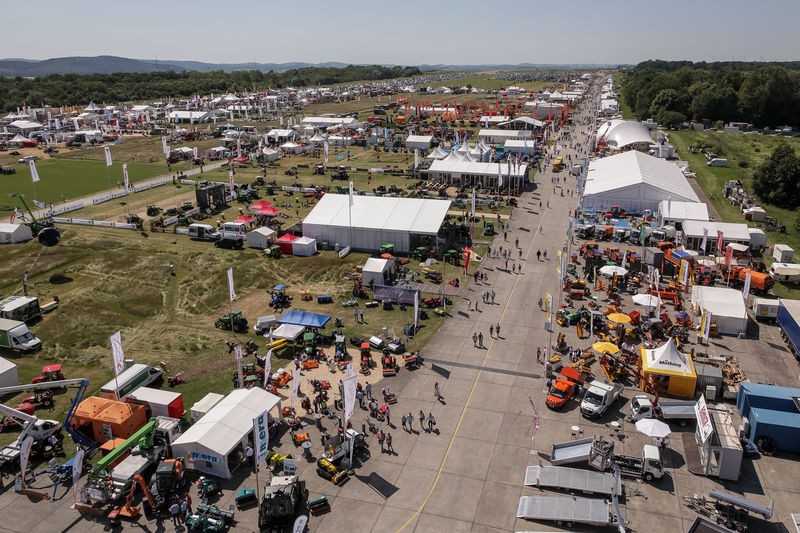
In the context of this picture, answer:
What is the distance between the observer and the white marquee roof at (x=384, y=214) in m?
47.7

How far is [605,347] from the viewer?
3023 centimetres

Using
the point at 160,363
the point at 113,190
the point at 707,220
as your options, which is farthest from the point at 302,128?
the point at 160,363

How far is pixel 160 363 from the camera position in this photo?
31.2 m

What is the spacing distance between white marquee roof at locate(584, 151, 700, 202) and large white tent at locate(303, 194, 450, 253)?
20.7 m

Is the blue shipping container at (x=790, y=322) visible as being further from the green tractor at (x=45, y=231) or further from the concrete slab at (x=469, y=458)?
the green tractor at (x=45, y=231)

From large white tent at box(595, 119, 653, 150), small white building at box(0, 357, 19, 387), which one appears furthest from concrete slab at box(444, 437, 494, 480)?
large white tent at box(595, 119, 653, 150)

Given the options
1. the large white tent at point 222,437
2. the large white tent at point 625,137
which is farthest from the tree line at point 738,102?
the large white tent at point 222,437

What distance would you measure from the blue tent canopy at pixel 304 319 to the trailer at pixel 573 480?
51.5 ft

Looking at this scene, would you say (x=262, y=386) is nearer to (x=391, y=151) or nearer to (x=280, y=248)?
(x=280, y=248)

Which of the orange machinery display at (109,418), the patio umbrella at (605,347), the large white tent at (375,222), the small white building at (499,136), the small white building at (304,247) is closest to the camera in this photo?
the orange machinery display at (109,418)

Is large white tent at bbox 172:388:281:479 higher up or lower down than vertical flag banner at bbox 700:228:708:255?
lower down

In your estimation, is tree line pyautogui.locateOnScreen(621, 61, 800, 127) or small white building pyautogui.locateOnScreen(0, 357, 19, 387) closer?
small white building pyautogui.locateOnScreen(0, 357, 19, 387)

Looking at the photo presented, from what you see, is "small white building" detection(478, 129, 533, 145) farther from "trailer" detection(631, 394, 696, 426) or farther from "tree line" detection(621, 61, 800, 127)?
"trailer" detection(631, 394, 696, 426)

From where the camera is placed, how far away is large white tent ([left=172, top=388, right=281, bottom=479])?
22273mm
